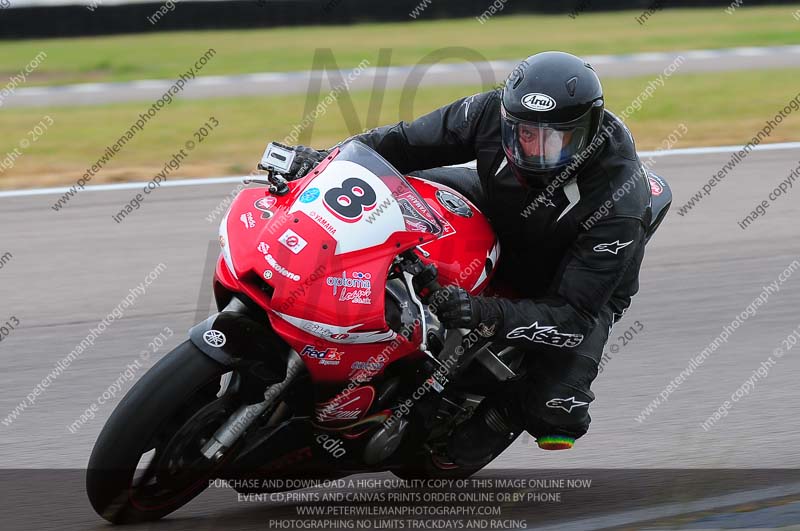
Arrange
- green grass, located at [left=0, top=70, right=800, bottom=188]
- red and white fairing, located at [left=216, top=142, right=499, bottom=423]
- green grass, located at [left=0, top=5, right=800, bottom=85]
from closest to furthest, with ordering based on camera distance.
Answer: red and white fairing, located at [left=216, top=142, right=499, bottom=423] < green grass, located at [left=0, top=70, right=800, bottom=188] < green grass, located at [left=0, top=5, right=800, bottom=85]

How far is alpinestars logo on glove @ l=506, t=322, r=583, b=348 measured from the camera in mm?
3836

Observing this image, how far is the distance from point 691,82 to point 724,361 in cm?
986

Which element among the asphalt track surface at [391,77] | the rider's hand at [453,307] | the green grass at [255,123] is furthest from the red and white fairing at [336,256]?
the asphalt track surface at [391,77]

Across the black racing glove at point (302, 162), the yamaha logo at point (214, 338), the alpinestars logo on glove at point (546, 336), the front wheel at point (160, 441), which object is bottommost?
the front wheel at point (160, 441)

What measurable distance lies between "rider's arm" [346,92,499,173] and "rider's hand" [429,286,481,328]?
92cm

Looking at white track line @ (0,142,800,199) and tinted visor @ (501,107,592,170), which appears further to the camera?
white track line @ (0,142,800,199)

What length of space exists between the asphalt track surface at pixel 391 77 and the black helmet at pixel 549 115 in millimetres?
9990

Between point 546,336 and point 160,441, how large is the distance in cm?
134

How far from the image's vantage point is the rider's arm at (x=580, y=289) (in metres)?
3.86

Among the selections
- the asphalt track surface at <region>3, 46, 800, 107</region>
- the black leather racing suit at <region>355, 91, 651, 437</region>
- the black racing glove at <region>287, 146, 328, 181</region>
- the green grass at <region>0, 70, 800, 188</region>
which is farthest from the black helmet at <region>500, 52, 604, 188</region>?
the asphalt track surface at <region>3, 46, 800, 107</region>

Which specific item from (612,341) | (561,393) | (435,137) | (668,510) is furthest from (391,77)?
(668,510)

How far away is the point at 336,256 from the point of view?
349 cm

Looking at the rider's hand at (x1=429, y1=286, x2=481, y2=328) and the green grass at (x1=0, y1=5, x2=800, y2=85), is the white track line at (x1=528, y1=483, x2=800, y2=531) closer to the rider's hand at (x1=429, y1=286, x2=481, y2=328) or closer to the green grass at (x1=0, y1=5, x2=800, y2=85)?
the rider's hand at (x1=429, y1=286, x2=481, y2=328)

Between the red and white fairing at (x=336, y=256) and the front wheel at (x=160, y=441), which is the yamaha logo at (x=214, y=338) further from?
the red and white fairing at (x=336, y=256)
